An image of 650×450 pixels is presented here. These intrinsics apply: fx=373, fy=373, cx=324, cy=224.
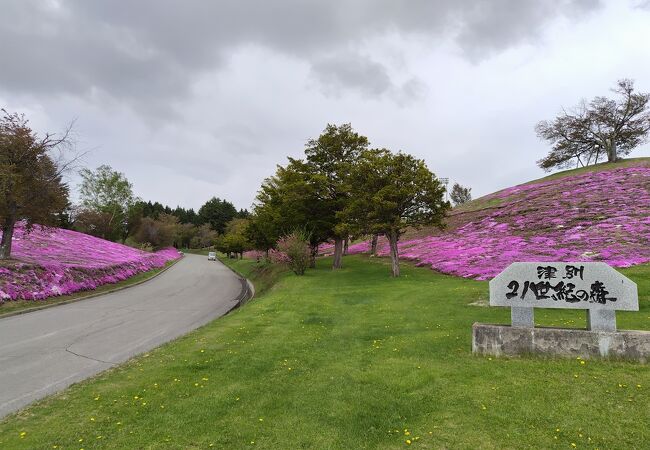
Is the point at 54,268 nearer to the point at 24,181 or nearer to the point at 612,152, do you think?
the point at 24,181

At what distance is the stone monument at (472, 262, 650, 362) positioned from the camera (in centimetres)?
722

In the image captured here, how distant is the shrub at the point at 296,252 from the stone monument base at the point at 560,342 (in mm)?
18844

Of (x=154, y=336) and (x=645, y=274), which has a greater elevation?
(x=645, y=274)

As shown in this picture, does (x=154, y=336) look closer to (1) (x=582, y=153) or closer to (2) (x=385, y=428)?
(2) (x=385, y=428)

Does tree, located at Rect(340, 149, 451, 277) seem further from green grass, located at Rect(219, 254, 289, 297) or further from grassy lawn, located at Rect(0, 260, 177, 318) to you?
grassy lawn, located at Rect(0, 260, 177, 318)

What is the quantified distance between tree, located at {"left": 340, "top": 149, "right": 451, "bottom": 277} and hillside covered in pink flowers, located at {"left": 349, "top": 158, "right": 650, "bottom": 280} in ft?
12.7

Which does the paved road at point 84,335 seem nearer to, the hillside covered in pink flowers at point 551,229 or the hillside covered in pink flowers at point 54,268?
the hillside covered in pink flowers at point 54,268

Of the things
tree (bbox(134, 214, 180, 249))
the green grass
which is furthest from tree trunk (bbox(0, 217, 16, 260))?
tree (bbox(134, 214, 180, 249))

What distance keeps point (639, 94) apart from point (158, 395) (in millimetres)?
61208

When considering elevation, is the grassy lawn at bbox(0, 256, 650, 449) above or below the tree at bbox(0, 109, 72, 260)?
below

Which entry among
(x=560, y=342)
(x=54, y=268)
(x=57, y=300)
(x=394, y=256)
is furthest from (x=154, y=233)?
(x=560, y=342)

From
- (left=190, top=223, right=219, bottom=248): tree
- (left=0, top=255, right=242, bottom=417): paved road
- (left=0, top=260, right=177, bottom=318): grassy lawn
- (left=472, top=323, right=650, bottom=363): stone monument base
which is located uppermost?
(left=190, top=223, right=219, bottom=248): tree

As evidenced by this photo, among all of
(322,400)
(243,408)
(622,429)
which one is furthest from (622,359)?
(243,408)

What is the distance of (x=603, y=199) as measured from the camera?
31.1m
